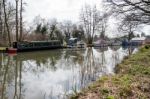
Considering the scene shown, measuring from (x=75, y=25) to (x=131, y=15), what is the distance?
171 ft

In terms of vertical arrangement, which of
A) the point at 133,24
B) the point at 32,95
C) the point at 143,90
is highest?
the point at 133,24

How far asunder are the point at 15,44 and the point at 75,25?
3947 cm

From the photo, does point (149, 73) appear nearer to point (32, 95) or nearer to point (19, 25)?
point (32, 95)

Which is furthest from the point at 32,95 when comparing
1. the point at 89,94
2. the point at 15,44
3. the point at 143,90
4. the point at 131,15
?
the point at 15,44

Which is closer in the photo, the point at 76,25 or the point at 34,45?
the point at 34,45

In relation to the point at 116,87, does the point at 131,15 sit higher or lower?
higher

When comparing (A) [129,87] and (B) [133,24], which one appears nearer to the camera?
(A) [129,87]

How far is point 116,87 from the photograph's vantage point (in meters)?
6.88

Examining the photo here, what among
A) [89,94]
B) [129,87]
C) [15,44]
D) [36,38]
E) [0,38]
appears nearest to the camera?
[89,94]

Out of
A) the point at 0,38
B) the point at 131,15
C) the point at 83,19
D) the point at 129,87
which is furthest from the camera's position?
the point at 83,19

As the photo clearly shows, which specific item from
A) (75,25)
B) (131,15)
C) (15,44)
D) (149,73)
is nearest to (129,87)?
(149,73)

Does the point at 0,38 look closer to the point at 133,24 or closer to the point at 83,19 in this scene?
the point at 133,24

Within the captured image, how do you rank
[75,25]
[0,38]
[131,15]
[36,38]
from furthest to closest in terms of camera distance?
[75,25], [36,38], [0,38], [131,15]

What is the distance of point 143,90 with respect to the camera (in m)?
6.81
